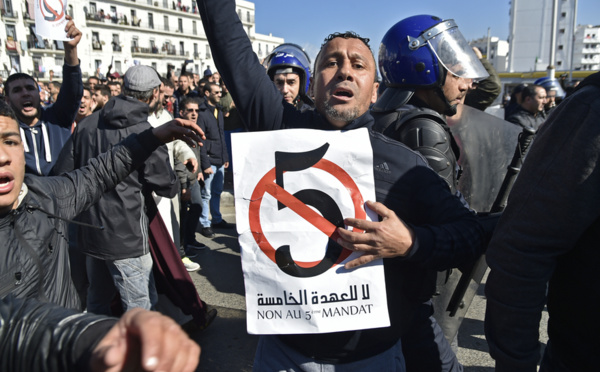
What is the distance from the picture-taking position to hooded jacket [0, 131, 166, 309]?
4.86 ft

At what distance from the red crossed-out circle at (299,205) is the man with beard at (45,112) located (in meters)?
2.59

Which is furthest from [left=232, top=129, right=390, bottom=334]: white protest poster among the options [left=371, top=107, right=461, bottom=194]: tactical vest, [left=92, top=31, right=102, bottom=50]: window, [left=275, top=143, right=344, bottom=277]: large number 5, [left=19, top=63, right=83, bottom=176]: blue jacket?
[left=92, top=31, right=102, bottom=50]: window

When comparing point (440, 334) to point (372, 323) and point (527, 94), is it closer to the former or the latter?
point (372, 323)

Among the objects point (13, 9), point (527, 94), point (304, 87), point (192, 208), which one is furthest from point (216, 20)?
point (13, 9)

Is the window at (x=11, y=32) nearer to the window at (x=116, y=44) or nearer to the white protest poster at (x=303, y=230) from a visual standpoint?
the window at (x=116, y=44)

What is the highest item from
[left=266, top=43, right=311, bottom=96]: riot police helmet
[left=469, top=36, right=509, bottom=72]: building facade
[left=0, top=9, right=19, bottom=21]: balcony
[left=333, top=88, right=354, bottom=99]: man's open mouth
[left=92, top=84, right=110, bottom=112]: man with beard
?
[left=0, top=9, right=19, bottom=21]: balcony

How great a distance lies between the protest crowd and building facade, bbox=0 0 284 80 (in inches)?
1700

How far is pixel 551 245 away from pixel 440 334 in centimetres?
98

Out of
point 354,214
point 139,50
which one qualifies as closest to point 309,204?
point 354,214

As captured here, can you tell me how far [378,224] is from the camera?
54.0 inches

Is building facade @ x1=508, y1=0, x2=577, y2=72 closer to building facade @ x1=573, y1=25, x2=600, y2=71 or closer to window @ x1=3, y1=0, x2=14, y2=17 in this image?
building facade @ x1=573, y1=25, x2=600, y2=71

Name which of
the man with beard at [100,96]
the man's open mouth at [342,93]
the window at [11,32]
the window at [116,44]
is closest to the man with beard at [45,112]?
the man with beard at [100,96]

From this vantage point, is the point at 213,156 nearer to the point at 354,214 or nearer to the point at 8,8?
the point at 354,214

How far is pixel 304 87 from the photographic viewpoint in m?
4.52
